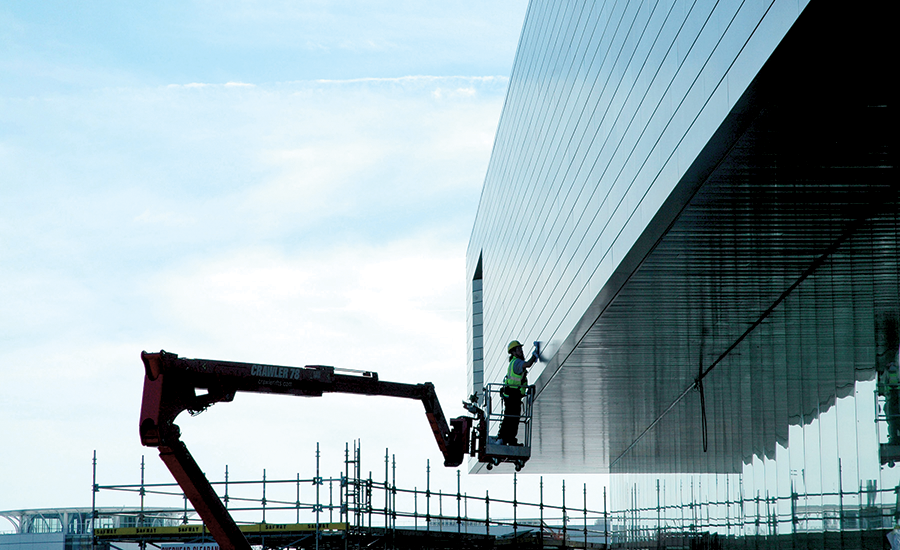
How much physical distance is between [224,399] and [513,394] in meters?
5.08

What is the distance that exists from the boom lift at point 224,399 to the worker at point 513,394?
0.44 meters

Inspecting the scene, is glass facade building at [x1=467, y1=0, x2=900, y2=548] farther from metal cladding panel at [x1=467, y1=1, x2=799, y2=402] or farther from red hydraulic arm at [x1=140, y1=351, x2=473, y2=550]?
red hydraulic arm at [x1=140, y1=351, x2=473, y2=550]

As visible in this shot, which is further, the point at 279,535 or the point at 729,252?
the point at 279,535

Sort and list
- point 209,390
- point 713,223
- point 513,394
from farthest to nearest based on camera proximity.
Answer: point 513,394 < point 209,390 < point 713,223

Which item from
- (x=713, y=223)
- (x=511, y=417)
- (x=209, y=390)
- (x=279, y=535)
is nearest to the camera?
(x=713, y=223)

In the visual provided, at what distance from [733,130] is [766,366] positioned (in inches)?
343

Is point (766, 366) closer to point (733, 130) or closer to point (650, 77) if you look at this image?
point (650, 77)

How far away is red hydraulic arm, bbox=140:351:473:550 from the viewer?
13.3m

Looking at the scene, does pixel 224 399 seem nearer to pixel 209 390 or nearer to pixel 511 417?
pixel 209 390

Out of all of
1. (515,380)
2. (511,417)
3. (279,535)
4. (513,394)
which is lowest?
(279,535)

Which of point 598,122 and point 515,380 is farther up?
point 598,122

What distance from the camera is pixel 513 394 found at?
16.8m

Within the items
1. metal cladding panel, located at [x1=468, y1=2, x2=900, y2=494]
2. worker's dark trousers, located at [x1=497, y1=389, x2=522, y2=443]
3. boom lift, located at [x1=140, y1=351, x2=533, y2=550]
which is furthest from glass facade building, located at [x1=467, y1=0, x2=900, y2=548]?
boom lift, located at [x1=140, y1=351, x2=533, y2=550]

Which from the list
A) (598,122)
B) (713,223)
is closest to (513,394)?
(598,122)
